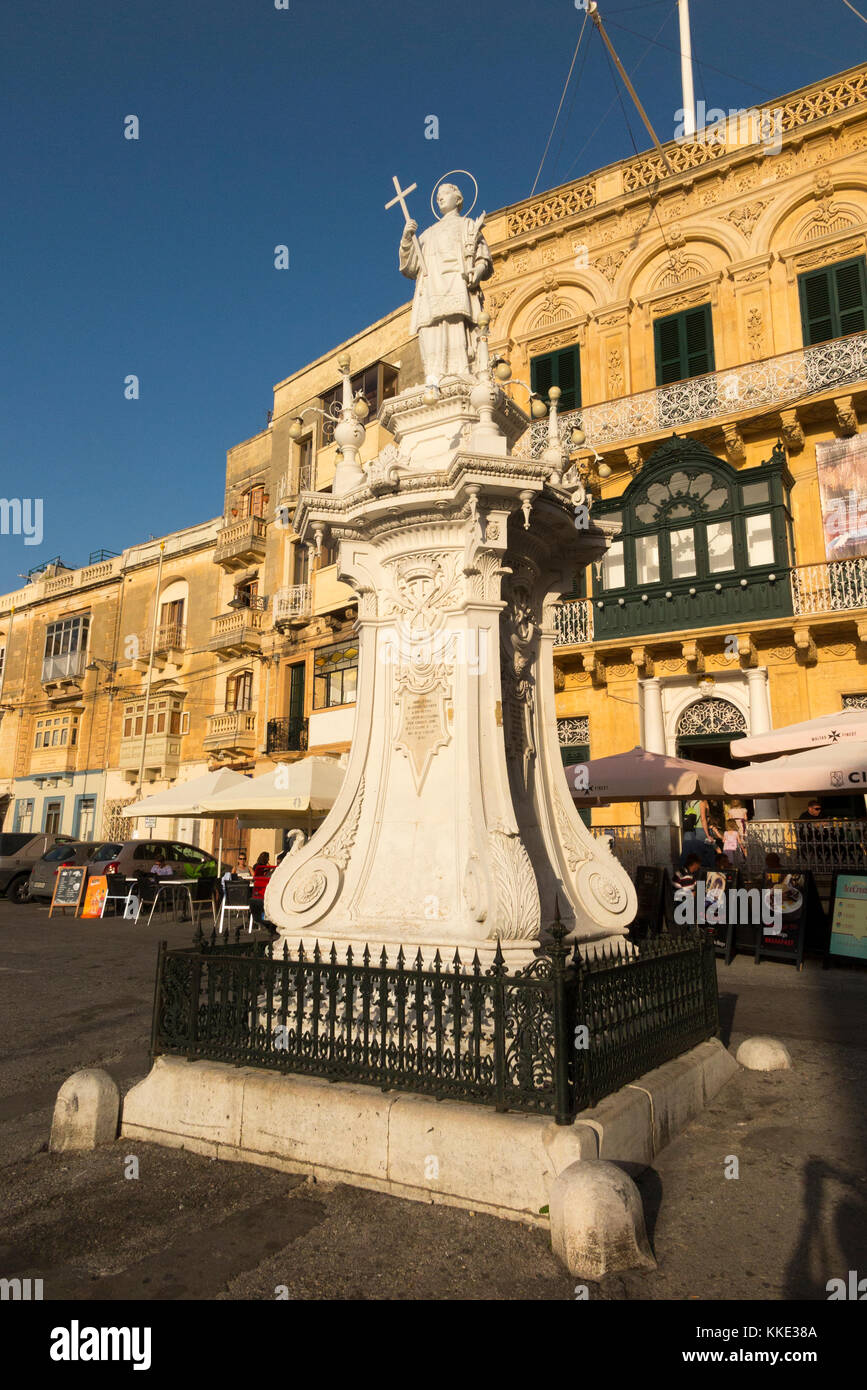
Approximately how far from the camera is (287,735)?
27.8 m

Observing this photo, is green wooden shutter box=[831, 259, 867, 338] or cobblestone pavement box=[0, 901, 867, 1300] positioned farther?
green wooden shutter box=[831, 259, 867, 338]

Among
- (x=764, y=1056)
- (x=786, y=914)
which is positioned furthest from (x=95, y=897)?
(x=764, y=1056)

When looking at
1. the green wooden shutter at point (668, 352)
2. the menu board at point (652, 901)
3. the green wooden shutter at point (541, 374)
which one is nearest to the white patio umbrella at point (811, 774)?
the menu board at point (652, 901)

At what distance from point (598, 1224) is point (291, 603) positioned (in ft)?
87.5

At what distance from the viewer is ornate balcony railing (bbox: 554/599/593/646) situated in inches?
784

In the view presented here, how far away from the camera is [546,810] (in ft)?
21.0

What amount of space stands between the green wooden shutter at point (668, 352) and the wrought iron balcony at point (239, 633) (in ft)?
52.1

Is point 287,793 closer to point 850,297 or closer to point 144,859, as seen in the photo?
point 144,859

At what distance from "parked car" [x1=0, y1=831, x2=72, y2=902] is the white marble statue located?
2056 cm

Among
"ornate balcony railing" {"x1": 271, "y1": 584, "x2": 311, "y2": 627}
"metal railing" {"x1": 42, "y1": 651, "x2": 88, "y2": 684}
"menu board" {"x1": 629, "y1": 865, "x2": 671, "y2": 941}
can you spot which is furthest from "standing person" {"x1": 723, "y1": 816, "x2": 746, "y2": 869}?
"metal railing" {"x1": 42, "y1": 651, "x2": 88, "y2": 684}

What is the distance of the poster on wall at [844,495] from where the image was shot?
57.2 feet

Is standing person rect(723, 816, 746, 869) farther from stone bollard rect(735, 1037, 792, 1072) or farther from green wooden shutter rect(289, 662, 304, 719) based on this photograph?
green wooden shutter rect(289, 662, 304, 719)

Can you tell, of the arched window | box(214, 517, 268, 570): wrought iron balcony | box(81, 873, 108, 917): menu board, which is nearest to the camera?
the arched window

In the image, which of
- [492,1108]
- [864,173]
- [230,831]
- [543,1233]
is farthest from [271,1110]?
[230,831]
